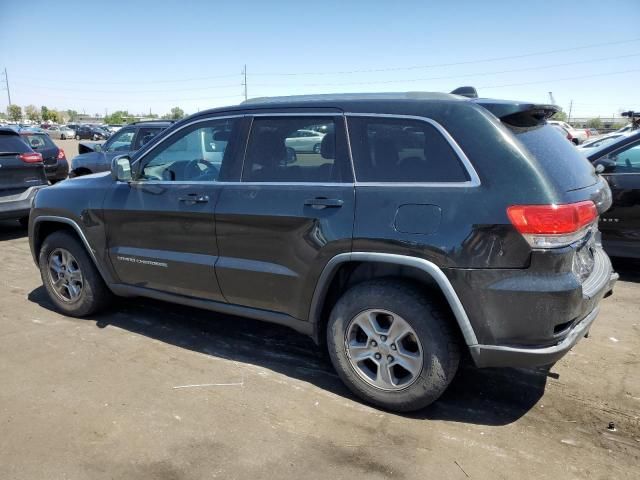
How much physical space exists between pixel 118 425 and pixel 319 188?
1.86 m

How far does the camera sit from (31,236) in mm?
4773

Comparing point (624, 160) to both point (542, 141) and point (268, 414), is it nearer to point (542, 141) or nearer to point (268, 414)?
point (542, 141)

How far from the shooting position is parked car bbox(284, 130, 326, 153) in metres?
3.32

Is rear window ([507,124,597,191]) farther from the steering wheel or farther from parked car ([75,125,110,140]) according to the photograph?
parked car ([75,125,110,140])

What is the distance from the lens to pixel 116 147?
33.5ft

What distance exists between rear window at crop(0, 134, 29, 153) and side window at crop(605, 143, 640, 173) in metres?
8.30

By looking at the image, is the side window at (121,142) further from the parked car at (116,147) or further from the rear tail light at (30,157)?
the rear tail light at (30,157)

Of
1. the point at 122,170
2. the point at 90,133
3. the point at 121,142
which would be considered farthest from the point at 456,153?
the point at 90,133

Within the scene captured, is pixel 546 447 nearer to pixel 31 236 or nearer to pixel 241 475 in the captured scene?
pixel 241 475

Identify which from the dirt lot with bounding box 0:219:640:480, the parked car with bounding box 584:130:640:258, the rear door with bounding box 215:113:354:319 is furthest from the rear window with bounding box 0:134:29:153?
the parked car with bounding box 584:130:640:258

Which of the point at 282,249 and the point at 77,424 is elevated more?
the point at 282,249

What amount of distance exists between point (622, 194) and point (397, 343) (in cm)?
394

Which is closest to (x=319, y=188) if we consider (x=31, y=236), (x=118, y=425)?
(x=118, y=425)

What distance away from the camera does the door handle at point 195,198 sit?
3634 mm
